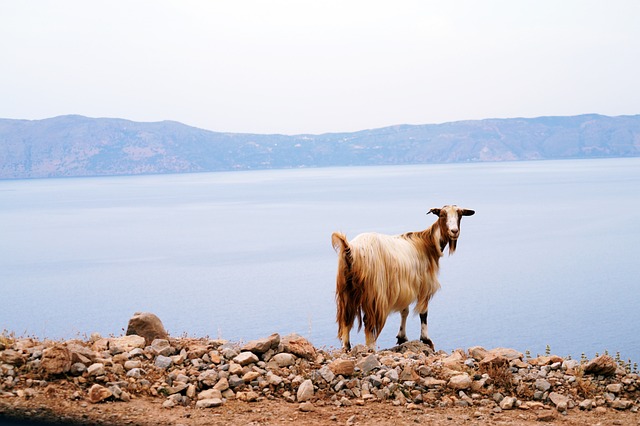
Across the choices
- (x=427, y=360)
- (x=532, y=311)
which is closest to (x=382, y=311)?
(x=427, y=360)

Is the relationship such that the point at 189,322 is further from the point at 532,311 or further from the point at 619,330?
the point at 619,330

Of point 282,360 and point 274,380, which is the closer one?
point 274,380

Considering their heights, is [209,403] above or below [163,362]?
below

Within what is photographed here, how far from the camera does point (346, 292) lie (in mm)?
9844

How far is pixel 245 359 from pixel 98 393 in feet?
4.75

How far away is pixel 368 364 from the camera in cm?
753

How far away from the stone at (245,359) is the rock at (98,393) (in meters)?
1.28

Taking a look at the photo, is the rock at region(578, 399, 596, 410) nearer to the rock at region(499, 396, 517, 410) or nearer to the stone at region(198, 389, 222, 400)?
the rock at region(499, 396, 517, 410)

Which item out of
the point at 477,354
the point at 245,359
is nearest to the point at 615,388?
the point at 477,354

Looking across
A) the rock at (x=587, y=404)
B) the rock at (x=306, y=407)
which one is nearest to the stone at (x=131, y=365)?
the rock at (x=306, y=407)

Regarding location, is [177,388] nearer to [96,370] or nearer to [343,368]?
[96,370]

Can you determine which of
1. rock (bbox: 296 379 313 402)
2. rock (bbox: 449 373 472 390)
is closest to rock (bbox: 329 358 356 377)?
rock (bbox: 296 379 313 402)

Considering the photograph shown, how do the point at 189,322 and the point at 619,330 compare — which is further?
the point at 189,322

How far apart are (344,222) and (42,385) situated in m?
Answer: 65.8
